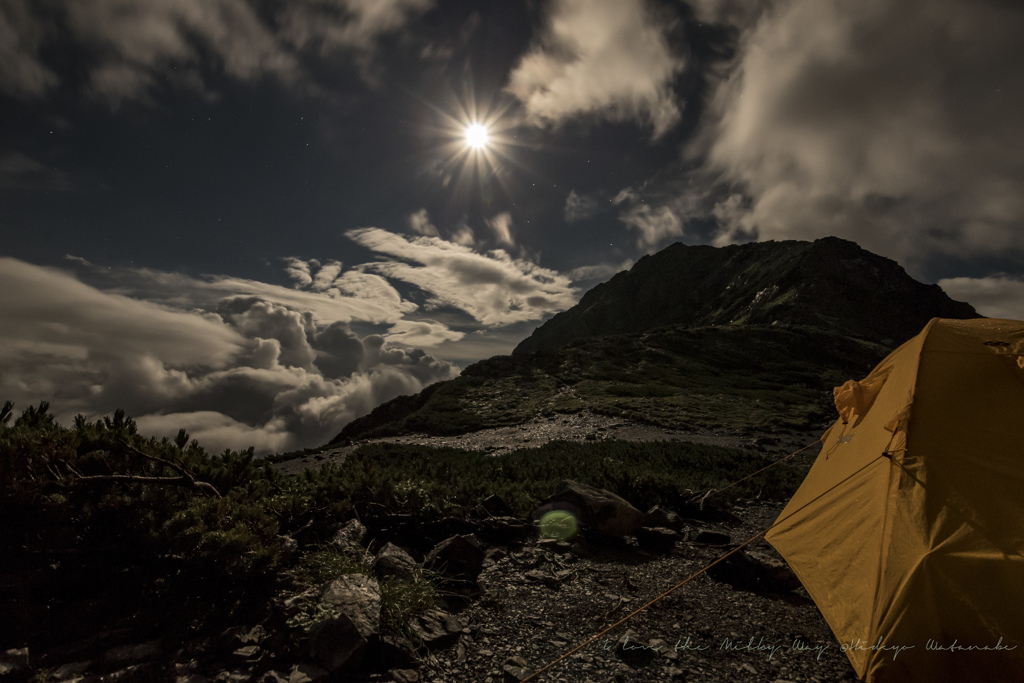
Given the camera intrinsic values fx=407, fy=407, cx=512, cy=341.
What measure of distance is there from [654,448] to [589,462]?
5.89 metres

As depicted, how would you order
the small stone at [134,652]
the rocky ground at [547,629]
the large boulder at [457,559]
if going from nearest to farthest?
the small stone at [134,652]
the rocky ground at [547,629]
the large boulder at [457,559]

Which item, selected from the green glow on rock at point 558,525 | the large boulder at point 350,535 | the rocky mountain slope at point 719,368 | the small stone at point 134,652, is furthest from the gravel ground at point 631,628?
the rocky mountain slope at point 719,368

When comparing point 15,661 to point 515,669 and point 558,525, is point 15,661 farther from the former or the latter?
point 558,525

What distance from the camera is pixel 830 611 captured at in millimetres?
4629

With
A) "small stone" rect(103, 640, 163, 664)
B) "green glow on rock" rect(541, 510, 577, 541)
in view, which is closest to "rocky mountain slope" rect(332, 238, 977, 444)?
"green glow on rock" rect(541, 510, 577, 541)

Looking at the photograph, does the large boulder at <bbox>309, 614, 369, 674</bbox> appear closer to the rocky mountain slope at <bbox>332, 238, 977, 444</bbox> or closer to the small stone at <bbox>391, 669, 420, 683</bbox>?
the small stone at <bbox>391, 669, 420, 683</bbox>

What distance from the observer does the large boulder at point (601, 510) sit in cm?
825

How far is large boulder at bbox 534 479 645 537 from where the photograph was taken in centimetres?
825

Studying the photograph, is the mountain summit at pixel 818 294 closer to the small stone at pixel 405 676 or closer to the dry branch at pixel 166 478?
the dry branch at pixel 166 478

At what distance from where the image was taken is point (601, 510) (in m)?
8.36

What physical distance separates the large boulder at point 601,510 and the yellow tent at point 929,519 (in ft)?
9.12

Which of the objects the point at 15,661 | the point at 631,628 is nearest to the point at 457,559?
the point at 631,628

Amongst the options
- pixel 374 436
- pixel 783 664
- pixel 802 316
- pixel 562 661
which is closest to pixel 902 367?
pixel 783 664

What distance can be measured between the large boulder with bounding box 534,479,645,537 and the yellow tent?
109 inches
